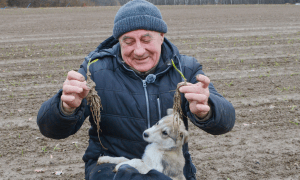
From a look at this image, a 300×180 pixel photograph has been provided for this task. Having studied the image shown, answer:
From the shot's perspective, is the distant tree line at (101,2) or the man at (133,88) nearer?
the man at (133,88)

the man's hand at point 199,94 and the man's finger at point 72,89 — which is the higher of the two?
the man's finger at point 72,89

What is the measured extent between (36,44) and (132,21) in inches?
507

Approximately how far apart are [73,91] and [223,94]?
6283 millimetres

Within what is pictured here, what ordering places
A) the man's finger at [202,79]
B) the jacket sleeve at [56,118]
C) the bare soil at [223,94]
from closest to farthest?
the man's finger at [202,79], the jacket sleeve at [56,118], the bare soil at [223,94]

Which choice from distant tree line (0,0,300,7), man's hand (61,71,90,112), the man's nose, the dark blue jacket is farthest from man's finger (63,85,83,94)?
distant tree line (0,0,300,7)

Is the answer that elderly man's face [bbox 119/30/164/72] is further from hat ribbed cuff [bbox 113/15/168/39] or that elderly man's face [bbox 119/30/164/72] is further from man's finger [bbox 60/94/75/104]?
man's finger [bbox 60/94/75/104]

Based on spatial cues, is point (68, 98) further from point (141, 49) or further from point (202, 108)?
A: point (202, 108)

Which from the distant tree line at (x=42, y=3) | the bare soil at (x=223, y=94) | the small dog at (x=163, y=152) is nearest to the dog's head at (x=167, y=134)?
the small dog at (x=163, y=152)

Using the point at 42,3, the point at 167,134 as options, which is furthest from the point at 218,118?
the point at 42,3

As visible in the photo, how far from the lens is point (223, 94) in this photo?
25.9 ft

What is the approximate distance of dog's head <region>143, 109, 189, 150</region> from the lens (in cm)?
295

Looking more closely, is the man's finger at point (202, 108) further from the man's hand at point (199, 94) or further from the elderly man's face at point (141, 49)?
the elderly man's face at point (141, 49)

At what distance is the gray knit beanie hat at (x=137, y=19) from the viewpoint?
2.87 meters

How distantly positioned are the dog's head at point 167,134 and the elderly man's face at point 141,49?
2.08 feet
